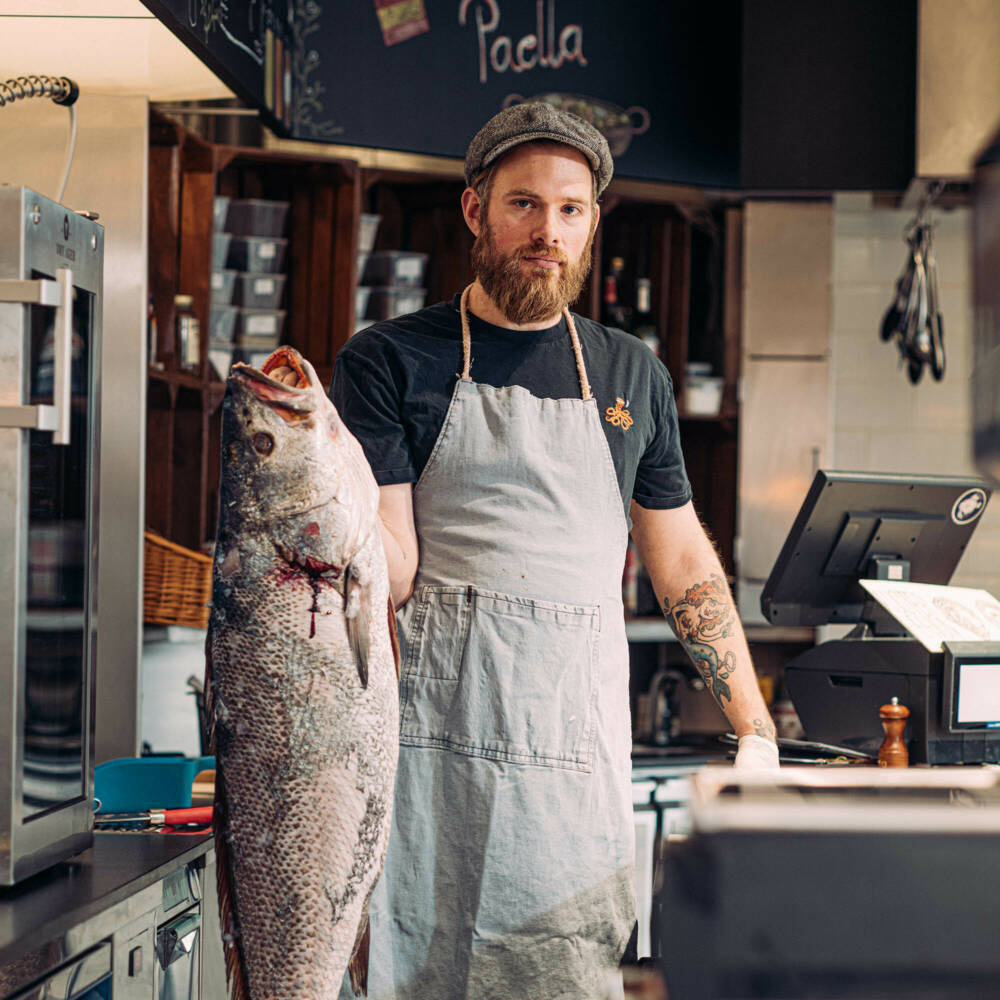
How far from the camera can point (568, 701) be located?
1714 mm

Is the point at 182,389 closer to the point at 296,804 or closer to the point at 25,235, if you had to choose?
the point at 25,235

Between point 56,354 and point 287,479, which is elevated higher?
point 56,354

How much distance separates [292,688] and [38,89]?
3.95ft

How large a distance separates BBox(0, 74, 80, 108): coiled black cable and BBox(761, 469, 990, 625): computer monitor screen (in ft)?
4.84

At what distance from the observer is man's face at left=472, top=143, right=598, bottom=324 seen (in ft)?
5.94

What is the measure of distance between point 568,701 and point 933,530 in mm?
1141

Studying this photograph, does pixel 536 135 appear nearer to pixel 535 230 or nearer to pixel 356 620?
pixel 535 230

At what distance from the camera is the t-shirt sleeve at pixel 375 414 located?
173cm

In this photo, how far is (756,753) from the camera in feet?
5.85

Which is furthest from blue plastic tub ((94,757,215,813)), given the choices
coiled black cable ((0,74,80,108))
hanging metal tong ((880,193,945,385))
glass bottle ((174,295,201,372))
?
hanging metal tong ((880,193,945,385))

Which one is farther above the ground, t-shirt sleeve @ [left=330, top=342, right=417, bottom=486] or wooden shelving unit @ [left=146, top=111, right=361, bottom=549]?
wooden shelving unit @ [left=146, top=111, right=361, bottom=549]

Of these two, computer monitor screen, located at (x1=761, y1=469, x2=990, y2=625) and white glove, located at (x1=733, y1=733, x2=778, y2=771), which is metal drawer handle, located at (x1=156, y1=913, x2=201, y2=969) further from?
computer monitor screen, located at (x1=761, y1=469, x2=990, y2=625)

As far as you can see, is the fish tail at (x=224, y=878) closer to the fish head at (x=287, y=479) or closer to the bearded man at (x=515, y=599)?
the fish head at (x=287, y=479)

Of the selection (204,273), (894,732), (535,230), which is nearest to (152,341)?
(204,273)
